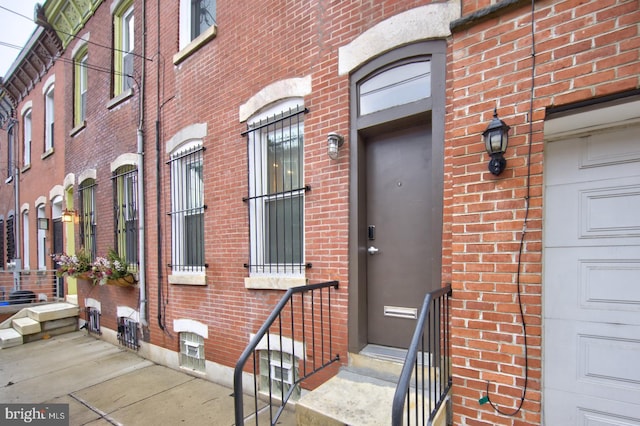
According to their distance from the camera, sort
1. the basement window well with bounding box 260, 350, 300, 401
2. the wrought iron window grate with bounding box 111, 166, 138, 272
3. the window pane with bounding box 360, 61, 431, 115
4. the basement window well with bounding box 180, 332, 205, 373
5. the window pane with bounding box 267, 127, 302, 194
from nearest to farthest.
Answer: the window pane with bounding box 360, 61, 431, 115, the basement window well with bounding box 260, 350, 300, 401, the window pane with bounding box 267, 127, 302, 194, the basement window well with bounding box 180, 332, 205, 373, the wrought iron window grate with bounding box 111, 166, 138, 272

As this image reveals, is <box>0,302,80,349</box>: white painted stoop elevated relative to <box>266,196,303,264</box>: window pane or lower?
lower

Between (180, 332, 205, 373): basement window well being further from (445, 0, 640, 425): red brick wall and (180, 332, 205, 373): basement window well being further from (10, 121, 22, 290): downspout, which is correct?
(10, 121, 22, 290): downspout

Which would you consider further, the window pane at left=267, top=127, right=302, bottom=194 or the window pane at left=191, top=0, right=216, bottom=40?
the window pane at left=191, top=0, right=216, bottom=40

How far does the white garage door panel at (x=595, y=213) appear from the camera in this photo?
1.89 meters

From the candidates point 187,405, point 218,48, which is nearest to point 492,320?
point 187,405

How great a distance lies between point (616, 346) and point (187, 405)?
3.97 meters

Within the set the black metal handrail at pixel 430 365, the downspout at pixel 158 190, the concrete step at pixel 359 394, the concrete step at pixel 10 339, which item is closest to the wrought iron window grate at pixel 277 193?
the concrete step at pixel 359 394

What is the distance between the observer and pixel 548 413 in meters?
2.12

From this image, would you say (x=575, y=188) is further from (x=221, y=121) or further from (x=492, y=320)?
(x=221, y=121)

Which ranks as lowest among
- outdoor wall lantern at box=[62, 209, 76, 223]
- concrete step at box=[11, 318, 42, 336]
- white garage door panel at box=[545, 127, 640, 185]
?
concrete step at box=[11, 318, 42, 336]

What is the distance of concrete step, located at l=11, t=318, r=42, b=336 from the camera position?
643 centimetres

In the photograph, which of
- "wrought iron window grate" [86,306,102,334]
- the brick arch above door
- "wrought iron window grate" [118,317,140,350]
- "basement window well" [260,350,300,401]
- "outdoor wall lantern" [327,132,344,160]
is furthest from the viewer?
"wrought iron window grate" [86,306,102,334]

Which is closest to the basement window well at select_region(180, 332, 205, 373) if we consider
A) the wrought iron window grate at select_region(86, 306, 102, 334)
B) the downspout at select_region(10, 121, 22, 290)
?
the wrought iron window grate at select_region(86, 306, 102, 334)

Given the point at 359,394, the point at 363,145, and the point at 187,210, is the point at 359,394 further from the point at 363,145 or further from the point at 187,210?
the point at 187,210
